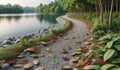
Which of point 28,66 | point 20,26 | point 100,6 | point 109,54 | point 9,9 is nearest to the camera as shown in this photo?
point 109,54

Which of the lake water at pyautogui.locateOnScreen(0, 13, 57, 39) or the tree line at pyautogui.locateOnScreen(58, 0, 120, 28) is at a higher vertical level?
the tree line at pyautogui.locateOnScreen(58, 0, 120, 28)

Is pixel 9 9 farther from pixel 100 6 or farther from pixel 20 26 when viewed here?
pixel 100 6

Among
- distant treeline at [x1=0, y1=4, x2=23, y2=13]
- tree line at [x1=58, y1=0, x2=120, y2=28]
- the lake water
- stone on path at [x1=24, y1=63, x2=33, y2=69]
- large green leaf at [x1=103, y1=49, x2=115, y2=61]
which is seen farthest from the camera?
distant treeline at [x1=0, y1=4, x2=23, y2=13]

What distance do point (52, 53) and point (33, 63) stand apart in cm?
197

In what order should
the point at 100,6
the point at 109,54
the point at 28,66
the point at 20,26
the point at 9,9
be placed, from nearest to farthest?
the point at 109,54 → the point at 28,66 → the point at 100,6 → the point at 20,26 → the point at 9,9

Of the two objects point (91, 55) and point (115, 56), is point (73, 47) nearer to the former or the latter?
point (91, 55)

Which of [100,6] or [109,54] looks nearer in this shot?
[109,54]

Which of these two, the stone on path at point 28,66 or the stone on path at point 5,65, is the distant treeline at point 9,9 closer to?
the stone on path at point 5,65

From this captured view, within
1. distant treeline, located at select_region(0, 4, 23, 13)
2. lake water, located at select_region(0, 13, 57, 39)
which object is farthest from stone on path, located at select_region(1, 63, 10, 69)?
distant treeline, located at select_region(0, 4, 23, 13)

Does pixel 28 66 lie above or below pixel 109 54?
below

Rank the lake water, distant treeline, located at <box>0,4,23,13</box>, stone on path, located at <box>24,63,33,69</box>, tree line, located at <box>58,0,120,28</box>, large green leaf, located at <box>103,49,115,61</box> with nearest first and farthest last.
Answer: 1. large green leaf, located at <box>103,49,115,61</box>
2. stone on path, located at <box>24,63,33,69</box>
3. tree line, located at <box>58,0,120,28</box>
4. the lake water
5. distant treeline, located at <box>0,4,23,13</box>

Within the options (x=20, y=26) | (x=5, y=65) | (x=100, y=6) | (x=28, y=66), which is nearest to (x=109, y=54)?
(x=28, y=66)

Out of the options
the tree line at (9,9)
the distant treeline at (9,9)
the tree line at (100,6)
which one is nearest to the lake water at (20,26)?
the tree line at (100,6)

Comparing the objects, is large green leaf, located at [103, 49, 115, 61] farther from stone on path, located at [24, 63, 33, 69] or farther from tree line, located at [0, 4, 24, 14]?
tree line, located at [0, 4, 24, 14]
